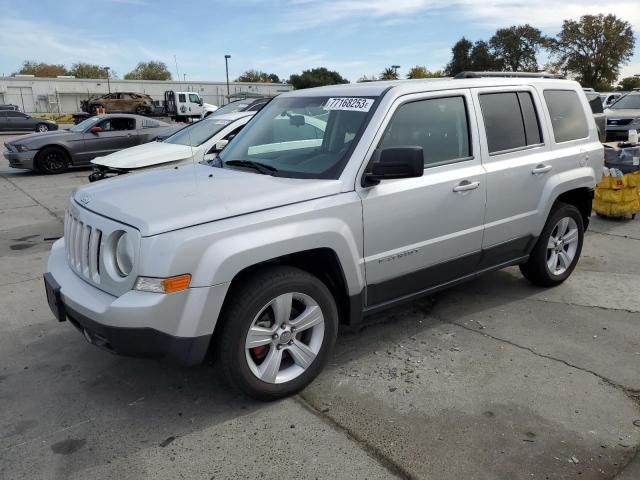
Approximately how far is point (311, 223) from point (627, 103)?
15756 millimetres

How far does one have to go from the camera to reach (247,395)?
3111 mm

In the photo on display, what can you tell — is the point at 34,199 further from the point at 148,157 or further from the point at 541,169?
the point at 541,169

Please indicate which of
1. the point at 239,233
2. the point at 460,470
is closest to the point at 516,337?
the point at 460,470

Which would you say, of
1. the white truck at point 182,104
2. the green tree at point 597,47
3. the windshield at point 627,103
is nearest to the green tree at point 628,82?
the green tree at point 597,47

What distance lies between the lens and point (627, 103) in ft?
50.7

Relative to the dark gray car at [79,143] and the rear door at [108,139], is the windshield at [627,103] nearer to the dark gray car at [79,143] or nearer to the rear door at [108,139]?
the dark gray car at [79,143]

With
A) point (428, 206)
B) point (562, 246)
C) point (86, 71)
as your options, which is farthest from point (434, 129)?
point (86, 71)

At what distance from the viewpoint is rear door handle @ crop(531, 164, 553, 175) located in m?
4.35

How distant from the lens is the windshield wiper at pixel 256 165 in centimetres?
358

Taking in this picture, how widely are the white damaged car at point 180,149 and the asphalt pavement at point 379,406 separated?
3612 millimetres

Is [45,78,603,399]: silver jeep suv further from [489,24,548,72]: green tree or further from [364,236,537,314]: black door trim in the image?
[489,24,548,72]: green tree

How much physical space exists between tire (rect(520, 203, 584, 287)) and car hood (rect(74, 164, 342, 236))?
95.4 inches

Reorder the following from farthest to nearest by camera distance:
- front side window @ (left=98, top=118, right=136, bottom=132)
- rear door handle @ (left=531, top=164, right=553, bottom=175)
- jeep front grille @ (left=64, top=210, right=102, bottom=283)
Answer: front side window @ (left=98, top=118, right=136, bottom=132), rear door handle @ (left=531, top=164, right=553, bottom=175), jeep front grille @ (left=64, top=210, right=102, bottom=283)

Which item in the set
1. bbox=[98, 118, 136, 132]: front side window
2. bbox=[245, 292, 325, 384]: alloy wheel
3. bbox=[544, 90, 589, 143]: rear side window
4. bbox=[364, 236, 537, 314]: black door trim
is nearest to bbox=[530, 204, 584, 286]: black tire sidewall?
bbox=[364, 236, 537, 314]: black door trim
